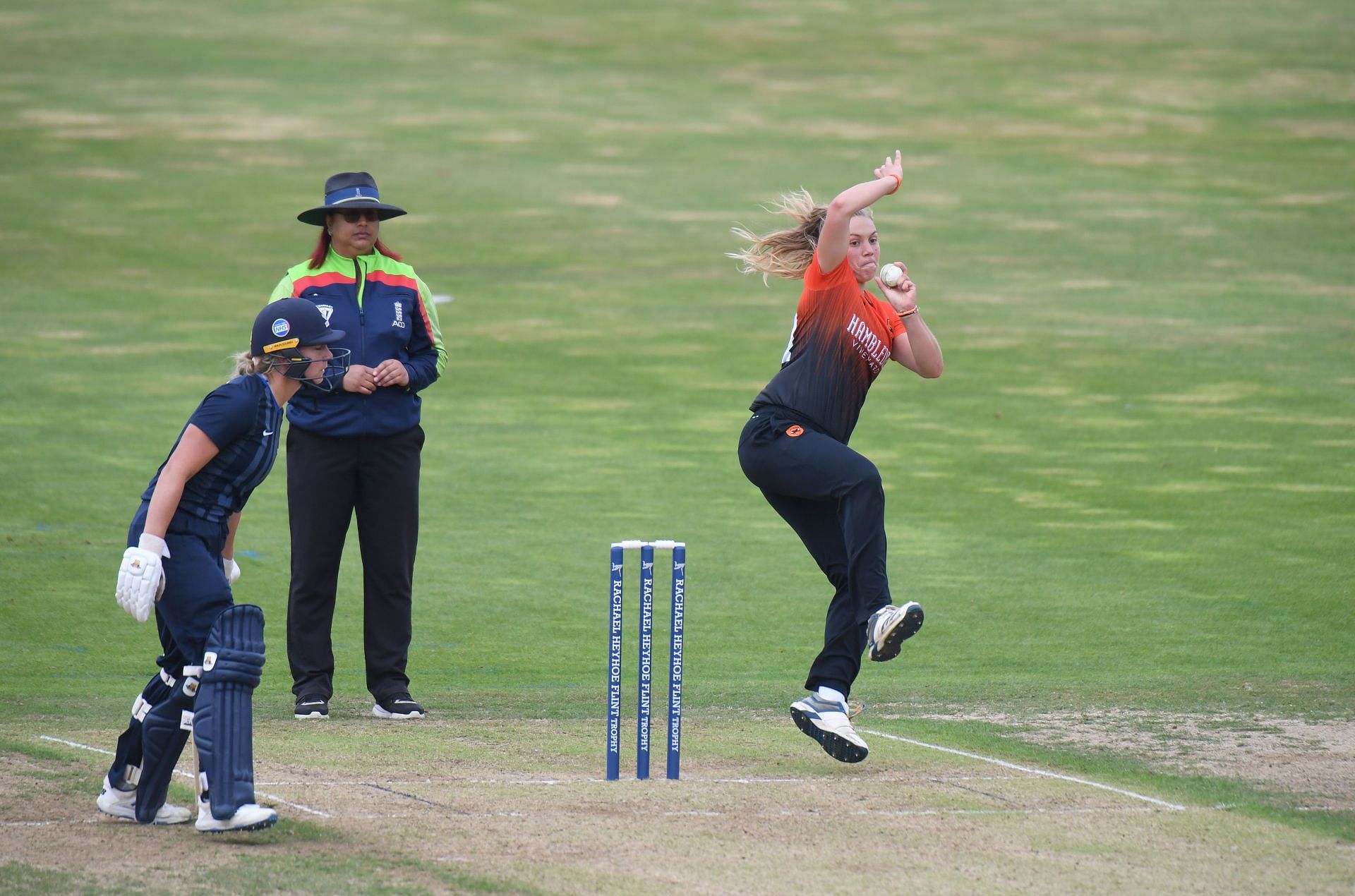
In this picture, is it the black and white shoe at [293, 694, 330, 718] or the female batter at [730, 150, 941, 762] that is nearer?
the female batter at [730, 150, 941, 762]

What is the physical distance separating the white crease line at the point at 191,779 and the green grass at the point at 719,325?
16 centimetres

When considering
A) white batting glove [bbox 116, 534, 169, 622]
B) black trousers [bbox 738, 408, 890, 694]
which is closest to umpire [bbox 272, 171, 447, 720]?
black trousers [bbox 738, 408, 890, 694]

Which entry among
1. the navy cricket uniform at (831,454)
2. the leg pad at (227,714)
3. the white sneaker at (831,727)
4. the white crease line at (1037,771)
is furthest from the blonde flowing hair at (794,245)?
the leg pad at (227,714)

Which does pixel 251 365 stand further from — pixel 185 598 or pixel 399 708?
pixel 399 708

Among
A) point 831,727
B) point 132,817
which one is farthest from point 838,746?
point 132,817

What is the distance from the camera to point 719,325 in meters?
19.1

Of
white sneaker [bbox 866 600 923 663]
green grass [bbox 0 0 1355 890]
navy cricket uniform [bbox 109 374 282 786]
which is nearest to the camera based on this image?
navy cricket uniform [bbox 109 374 282 786]

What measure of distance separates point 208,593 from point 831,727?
88.3 inches

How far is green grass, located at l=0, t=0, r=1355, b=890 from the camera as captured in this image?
8.82m

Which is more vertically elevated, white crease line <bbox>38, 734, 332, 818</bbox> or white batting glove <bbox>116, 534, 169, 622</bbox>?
white batting glove <bbox>116, 534, 169, 622</bbox>

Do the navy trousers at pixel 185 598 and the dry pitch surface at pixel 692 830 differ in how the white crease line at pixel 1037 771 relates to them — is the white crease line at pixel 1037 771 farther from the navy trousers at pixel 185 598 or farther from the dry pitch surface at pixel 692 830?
the navy trousers at pixel 185 598

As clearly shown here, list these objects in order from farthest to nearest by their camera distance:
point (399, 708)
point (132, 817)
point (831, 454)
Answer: point (399, 708)
point (831, 454)
point (132, 817)

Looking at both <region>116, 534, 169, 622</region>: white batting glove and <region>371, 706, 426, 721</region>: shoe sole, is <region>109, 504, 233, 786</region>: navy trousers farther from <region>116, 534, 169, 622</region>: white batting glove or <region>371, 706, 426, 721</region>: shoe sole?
<region>371, 706, 426, 721</region>: shoe sole

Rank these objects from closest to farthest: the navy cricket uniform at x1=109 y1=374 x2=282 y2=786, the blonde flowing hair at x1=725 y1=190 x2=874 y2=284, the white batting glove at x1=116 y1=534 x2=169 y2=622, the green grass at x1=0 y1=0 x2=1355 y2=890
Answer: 1. the white batting glove at x1=116 y1=534 x2=169 y2=622
2. the navy cricket uniform at x1=109 y1=374 x2=282 y2=786
3. the blonde flowing hair at x1=725 y1=190 x2=874 y2=284
4. the green grass at x1=0 y1=0 x2=1355 y2=890
